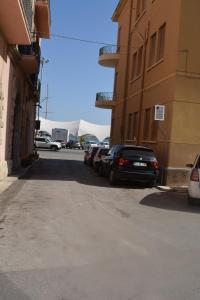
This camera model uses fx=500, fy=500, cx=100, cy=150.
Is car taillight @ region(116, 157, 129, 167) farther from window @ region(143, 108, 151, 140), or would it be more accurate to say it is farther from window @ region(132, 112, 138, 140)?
window @ region(132, 112, 138, 140)

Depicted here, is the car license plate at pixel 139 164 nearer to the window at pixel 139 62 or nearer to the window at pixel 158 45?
the window at pixel 158 45

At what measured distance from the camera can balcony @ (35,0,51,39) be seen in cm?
2617

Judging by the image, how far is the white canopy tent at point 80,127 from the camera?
111875mm

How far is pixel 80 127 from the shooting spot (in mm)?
112500

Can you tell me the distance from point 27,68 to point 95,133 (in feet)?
299

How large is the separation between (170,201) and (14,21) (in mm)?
7294

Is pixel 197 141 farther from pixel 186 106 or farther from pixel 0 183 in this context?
pixel 0 183

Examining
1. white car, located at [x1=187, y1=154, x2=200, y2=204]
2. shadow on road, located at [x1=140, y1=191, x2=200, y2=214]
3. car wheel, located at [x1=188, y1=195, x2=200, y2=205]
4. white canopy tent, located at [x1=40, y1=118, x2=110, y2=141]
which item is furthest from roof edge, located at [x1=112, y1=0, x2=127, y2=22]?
white canopy tent, located at [x1=40, y1=118, x2=110, y2=141]

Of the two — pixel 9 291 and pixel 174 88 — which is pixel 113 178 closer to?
pixel 174 88

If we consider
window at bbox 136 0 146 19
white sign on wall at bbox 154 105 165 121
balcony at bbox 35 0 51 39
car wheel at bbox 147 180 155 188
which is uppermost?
window at bbox 136 0 146 19

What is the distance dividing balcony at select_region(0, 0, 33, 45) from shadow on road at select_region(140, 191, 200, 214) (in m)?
6.59

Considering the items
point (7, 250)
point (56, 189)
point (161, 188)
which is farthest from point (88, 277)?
point (161, 188)

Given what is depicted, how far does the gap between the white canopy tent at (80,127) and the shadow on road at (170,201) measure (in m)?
94.2

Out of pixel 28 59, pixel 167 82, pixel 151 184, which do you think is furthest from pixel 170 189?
pixel 28 59
